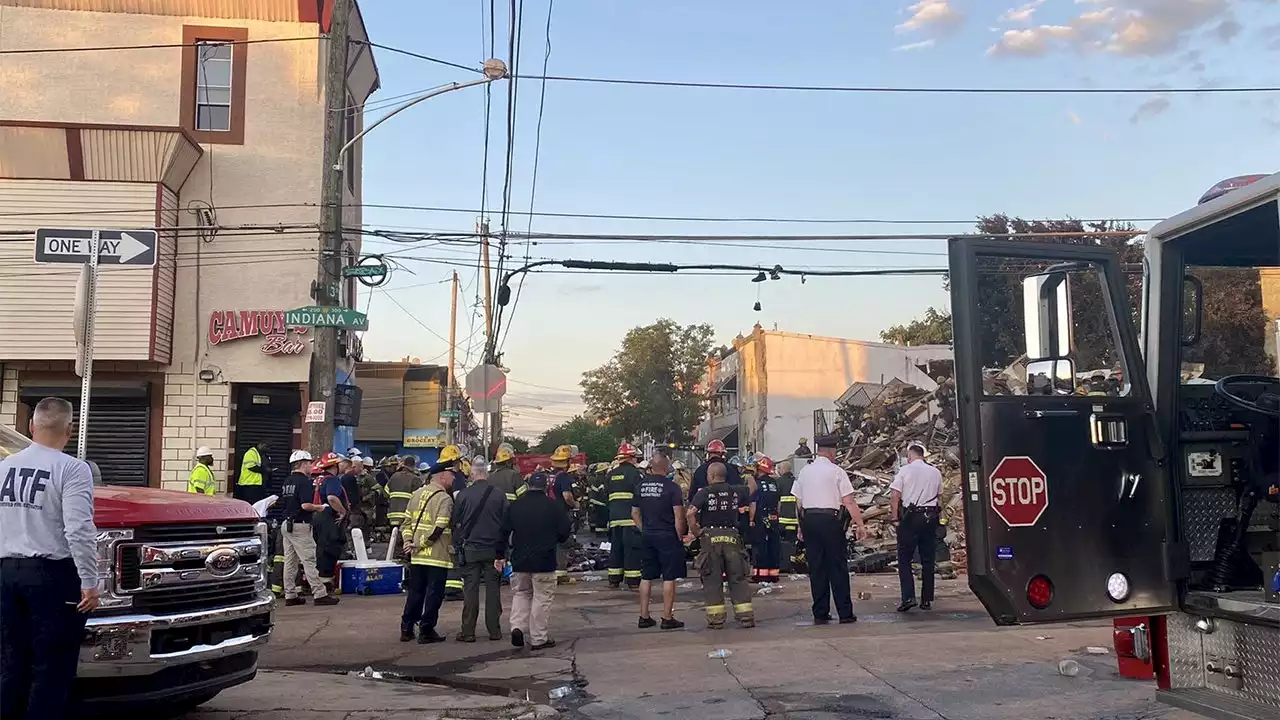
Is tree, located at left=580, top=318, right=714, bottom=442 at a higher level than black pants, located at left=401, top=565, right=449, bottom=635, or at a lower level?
higher

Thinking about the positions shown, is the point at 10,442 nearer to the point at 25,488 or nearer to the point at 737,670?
the point at 25,488

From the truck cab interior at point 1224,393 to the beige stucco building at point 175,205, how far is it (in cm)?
1689

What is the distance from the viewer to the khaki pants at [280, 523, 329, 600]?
571 inches

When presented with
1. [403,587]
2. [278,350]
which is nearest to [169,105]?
[278,350]

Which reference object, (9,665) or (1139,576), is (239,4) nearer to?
(9,665)

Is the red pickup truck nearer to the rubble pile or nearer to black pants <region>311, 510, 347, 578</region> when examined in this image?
black pants <region>311, 510, 347, 578</region>

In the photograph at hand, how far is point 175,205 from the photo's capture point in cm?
2123

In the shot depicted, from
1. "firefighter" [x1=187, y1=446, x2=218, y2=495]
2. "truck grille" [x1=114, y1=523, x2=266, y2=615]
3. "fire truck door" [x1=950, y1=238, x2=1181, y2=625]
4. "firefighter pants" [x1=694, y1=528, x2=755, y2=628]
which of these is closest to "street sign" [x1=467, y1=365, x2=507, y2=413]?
"firefighter" [x1=187, y1=446, x2=218, y2=495]

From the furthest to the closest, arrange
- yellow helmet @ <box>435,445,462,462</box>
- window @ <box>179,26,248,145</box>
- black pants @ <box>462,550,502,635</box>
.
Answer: window @ <box>179,26,248,145</box> → yellow helmet @ <box>435,445,462,462</box> → black pants @ <box>462,550,502,635</box>

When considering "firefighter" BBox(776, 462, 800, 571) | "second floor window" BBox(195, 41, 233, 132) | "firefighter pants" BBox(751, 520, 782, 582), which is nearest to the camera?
"firefighter pants" BBox(751, 520, 782, 582)

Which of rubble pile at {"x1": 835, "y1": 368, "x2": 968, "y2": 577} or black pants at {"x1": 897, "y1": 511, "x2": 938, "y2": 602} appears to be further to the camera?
A: rubble pile at {"x1": 835, "y1": 368, "x2": 968, "y2": 577}

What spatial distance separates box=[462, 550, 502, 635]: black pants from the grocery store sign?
1107 centimetres

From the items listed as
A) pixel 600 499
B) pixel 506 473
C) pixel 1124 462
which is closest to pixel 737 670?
pixel 506 473

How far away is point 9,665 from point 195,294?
16635mm
